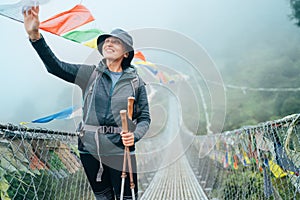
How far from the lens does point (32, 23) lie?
2.46 ft

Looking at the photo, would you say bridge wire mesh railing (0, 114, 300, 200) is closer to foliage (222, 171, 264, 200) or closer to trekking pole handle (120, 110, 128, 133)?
foliage (222, 171, 264, 200)

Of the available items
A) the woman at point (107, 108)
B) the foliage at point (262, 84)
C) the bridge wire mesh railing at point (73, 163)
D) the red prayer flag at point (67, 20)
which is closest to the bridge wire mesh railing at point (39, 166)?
the bridge wire mesh railing at point (73, 163)

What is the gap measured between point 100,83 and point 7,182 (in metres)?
0.40

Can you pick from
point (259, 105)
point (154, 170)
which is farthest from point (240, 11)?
point (154, 170)

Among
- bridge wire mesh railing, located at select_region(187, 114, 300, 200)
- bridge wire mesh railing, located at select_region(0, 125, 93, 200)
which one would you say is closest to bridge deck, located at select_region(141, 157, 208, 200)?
bridge wire mesh railing, located at select_region(187, 114, 300, 200)

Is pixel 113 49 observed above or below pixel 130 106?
above

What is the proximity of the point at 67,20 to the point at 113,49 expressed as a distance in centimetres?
99

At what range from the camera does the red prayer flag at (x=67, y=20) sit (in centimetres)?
165

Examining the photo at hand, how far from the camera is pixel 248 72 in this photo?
16500 millimetres

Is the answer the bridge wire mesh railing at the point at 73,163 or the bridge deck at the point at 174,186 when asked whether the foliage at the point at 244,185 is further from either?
the bridge deck at the point at 174,186

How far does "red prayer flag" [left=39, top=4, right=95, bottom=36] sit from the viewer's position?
5.40 ft

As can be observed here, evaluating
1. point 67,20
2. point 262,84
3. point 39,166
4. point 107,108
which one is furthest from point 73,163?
point 262,84

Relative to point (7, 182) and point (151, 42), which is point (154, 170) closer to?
point (151, 42)

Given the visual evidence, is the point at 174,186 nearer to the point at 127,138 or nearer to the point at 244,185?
the point at 244,185
